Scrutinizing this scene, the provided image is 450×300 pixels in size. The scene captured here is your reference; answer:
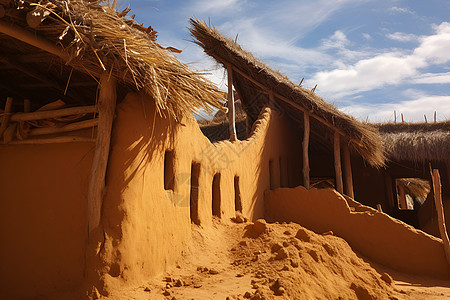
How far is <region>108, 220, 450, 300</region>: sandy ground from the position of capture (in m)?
4.12

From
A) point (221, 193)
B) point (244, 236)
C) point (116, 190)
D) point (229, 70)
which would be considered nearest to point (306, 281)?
point (244, 236)

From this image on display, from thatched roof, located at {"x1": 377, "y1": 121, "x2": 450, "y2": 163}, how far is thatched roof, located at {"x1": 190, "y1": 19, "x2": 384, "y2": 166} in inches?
62.0

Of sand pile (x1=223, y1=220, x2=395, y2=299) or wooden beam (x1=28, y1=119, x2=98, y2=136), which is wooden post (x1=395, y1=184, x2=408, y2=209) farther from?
wooden beam (x1=28, y1=119, x2=98, y2=136)

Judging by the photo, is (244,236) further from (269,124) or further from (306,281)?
(269,124)

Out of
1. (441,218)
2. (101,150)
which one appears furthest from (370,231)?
(101,150)

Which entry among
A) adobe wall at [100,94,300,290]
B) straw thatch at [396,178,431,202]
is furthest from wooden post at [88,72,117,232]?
straw thatch at [396,178,431,202]

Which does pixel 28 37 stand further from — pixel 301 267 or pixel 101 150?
pixel 301 267

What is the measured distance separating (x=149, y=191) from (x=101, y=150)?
0.77 m

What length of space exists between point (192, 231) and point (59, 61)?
279cm

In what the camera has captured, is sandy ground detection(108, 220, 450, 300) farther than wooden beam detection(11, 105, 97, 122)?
No

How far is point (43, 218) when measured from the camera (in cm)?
405

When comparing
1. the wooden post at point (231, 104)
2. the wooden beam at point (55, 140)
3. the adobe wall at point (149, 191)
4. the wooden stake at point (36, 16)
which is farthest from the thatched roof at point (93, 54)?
the wooden post at point (231, 104)

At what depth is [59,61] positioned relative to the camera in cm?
441

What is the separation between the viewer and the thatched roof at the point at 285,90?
28.3ft
